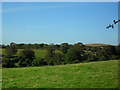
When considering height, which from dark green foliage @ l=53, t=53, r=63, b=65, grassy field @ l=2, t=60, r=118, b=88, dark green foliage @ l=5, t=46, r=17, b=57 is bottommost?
dark green foliage @ l=53, t=53, r=63, b=65

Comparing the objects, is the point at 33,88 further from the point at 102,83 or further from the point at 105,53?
the point at 105,53

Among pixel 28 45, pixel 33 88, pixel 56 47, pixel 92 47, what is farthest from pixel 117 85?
pixel 28 45

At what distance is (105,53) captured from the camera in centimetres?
5772

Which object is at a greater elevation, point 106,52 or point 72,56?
point 106,52

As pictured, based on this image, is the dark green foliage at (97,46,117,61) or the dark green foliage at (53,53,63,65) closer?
the dark green foliage at (97,46,117,61)

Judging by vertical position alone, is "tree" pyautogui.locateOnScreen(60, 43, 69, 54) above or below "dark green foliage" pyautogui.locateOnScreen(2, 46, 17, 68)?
above

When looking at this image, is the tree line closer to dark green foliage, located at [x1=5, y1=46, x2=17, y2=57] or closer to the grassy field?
dark green foliage, located at [x1=5, y1=46, x2=17, y2=57]

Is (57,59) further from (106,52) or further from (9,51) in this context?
(9,51)

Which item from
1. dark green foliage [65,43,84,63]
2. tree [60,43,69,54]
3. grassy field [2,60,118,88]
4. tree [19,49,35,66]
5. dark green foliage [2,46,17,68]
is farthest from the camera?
tree [60,43,69,54]

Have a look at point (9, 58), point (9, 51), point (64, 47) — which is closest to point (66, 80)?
point (9, 58)

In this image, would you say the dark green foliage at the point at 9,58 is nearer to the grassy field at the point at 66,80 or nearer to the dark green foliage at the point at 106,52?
the dark green foliage at the point at 106,52

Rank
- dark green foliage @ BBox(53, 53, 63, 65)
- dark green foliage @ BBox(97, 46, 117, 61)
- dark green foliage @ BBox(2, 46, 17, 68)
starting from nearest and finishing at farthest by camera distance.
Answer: dark green foliage @ BBox(2, 46, 17, 68) → dark green foliage @ BBox(97, 46, 117, 61) → dark green foliage @ BBox(53, 53, 63, 65)

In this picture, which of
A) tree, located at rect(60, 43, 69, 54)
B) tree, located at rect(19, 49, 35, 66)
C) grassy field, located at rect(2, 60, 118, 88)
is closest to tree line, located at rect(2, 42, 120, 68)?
tree, located at rect(19, 49, 35, 66)

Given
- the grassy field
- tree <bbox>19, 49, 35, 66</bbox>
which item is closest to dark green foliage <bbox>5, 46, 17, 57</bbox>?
tree <bbox>19, 49, 35, 66</bbox>
